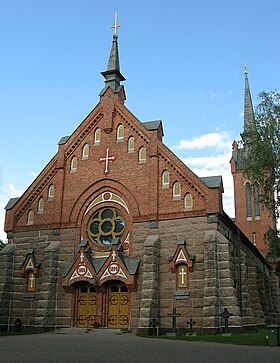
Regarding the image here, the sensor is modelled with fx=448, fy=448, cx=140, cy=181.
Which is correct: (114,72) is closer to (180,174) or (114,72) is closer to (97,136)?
(97,136)

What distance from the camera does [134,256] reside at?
85.7 feet

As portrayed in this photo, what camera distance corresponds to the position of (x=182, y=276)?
2455 centimetres

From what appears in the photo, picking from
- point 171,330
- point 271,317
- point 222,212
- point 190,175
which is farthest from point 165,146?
point 271,317

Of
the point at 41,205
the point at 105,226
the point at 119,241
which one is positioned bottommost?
the point at 119,241

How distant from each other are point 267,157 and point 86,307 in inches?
548

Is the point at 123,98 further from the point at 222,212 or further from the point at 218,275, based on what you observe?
the point at 218,275

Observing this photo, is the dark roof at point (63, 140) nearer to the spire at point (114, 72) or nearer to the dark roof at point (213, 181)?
the spire at point (114, 72)

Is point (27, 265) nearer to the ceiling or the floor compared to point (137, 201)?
nearer to the floor

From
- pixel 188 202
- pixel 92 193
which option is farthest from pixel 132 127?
pixel 188 202

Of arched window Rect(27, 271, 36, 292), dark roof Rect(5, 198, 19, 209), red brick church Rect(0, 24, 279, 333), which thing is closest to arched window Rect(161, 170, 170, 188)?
red brick church Rect(0, 24, 279, 333)

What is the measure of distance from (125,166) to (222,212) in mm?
6934

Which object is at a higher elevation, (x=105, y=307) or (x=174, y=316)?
(x=105, y=307)

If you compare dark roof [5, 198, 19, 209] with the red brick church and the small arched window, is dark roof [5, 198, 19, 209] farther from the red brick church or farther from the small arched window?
the small arched window

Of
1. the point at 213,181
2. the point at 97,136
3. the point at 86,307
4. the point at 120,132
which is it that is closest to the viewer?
the point at 213,181
